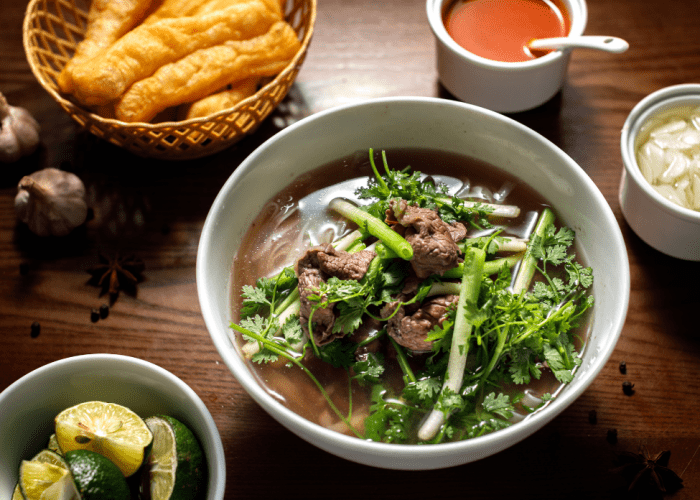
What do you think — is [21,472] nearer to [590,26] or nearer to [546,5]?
[546,5]

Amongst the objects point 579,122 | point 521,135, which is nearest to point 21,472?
A: point 521,135

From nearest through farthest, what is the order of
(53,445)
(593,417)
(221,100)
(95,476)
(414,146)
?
(95,476) → (53,445) → (593,417) → (414,146) → (221,100)

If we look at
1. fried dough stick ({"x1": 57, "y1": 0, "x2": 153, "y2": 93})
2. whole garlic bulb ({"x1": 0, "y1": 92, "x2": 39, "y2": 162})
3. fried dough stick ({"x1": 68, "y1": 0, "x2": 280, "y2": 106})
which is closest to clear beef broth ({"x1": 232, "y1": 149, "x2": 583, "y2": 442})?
fried dough stick ({"x1": 68, "y1": 0, "x2": 280, "y2": 106})

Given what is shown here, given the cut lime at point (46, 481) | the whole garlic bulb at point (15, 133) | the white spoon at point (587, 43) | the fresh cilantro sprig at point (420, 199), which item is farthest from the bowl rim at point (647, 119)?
the whole garlic bulb at point (15, 133)

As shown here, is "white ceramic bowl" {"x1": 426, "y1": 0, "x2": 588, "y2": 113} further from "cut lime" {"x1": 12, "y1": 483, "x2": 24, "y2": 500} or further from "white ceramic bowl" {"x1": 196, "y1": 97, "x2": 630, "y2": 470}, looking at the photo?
"cut lime" {"x1": 12, "y1": 483, "x2": 24, "y2": 500}

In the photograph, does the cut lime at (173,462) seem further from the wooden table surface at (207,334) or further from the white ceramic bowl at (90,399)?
the wooden table surface at (207,334)

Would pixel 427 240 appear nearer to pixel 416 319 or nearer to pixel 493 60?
pixel 416 319

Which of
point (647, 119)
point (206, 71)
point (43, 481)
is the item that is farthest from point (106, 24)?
point (647, 119)
